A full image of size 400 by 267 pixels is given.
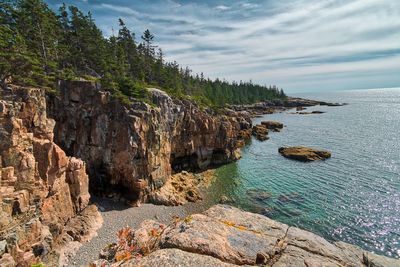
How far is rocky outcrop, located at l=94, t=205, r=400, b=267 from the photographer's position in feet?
29.7

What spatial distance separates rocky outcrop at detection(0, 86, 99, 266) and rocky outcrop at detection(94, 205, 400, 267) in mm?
13280

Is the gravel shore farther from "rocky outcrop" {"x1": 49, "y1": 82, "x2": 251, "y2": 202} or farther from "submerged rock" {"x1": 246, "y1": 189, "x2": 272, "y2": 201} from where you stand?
"submerged rock" {"x1": 246, "y1": 189, "x2": 272, "y2": 201}

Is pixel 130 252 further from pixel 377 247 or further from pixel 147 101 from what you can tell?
→ pixel 147 101

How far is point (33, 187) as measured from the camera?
22703 millimetres

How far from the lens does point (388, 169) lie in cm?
5053

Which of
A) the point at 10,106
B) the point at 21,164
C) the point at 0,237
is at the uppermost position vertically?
the point at 10,106

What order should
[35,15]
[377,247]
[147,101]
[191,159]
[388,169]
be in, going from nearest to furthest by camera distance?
[377,247] → [147,101] → [35,15] → [388,169] → [191,159]

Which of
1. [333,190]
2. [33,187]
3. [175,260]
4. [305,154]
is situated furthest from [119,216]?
[305,154]

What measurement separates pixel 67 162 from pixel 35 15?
107 feet

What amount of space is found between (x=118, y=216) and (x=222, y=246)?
26034mm

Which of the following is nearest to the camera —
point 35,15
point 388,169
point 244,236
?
point 244,236

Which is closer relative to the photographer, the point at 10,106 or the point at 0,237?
the point at 0,237

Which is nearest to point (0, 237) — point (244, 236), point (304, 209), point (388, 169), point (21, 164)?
point (21, 164)

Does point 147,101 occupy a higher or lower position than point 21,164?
higher
